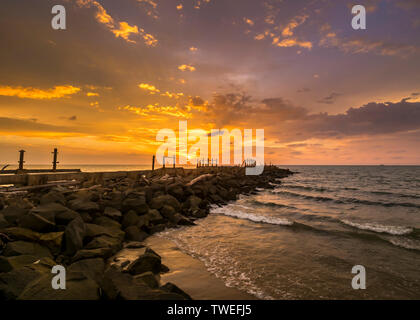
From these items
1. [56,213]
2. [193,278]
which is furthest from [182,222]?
[56,213]

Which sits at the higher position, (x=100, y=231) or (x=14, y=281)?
(x=14, y=281)

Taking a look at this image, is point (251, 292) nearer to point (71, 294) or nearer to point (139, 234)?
point (71, 294)

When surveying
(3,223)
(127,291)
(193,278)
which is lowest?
(193,278)

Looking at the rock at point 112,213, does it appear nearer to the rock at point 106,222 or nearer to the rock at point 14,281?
the rock at point 106,222

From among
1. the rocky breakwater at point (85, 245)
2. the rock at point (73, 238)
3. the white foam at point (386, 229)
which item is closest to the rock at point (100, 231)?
the rocky breakwater at point (85, 245)

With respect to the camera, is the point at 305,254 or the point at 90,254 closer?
the point at 90,254

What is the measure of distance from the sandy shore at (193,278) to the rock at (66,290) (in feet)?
6.45

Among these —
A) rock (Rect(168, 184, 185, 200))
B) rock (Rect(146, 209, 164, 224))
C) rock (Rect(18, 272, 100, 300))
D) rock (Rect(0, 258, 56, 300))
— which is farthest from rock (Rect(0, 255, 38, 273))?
rock (Rect(168, 184, 185, 200))

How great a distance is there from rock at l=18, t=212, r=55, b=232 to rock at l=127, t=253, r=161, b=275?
3.12 meters

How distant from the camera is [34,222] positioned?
5824mm

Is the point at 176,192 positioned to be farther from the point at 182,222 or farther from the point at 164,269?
the point at 164,269

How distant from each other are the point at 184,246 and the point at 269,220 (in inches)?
238

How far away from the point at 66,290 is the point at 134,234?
477 centimetres
